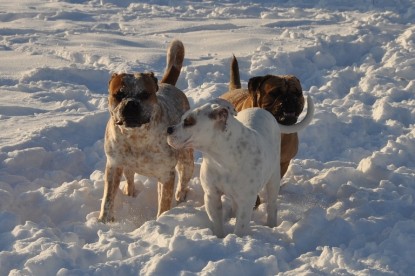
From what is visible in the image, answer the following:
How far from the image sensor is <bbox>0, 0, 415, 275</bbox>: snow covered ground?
5219mm

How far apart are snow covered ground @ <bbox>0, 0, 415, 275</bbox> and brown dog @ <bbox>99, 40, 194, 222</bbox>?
367 millimetres

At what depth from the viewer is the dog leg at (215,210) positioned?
19.2 ft

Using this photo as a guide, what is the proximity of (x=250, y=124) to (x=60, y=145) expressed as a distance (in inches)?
125

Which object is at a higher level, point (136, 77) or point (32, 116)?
point (136, 77)

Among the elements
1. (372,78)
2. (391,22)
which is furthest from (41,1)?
(372,78)

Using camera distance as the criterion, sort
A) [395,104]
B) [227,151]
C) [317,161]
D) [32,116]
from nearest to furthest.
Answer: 1. [227,151]
2. [317,161]
3. [32,116]
4. [395,104]

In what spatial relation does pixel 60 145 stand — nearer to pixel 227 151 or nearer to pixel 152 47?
pixel 227 151

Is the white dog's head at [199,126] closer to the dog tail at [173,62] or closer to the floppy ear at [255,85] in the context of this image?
the floppy ear at [255,85]

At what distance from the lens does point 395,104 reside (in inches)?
404

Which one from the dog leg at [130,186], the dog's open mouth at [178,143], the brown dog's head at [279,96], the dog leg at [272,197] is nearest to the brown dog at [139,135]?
the dog leg at [130,186]

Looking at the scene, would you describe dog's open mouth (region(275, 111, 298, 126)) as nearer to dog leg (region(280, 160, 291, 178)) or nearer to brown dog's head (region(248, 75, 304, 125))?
brown dog's head (region(248, 75, 304, 125))

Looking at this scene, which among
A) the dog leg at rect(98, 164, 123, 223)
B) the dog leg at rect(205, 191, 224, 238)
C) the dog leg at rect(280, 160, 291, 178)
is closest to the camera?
the dog leg at rect(205, 191, 224, 238)

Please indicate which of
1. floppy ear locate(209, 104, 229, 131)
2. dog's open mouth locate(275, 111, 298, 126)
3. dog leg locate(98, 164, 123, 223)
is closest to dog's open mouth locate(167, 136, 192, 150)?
floppy ear locate(209, 104, 229, 131)

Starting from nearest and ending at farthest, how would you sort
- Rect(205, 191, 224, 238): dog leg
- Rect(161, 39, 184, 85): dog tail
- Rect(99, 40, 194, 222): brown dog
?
Rect(205, 191, 224, 238): dog leg < Rect(99, 40, 194, 222): brown dog < Rect(161, 39, 184, 85): dog tail
